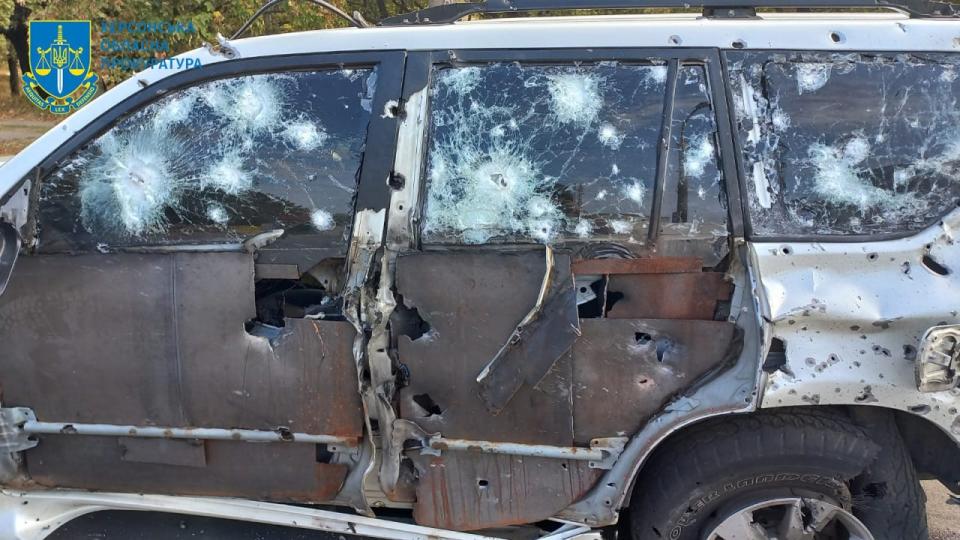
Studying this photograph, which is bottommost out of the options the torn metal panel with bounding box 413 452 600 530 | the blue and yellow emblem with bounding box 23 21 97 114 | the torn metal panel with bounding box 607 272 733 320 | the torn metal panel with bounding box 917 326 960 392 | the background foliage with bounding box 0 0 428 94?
the torn metal panel with bounding box 413 452 600 530

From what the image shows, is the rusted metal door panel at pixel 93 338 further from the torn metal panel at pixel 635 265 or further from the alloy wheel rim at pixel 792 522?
the alloy wheel rim at pixel 792 522

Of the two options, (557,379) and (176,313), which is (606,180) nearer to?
(557,379)

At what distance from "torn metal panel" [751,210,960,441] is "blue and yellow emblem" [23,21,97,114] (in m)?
6.22

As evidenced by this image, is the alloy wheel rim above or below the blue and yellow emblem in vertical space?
below

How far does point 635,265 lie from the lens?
227 centimetres

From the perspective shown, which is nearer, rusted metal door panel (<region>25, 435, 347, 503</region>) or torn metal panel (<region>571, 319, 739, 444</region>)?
torn metal panel (<region>571, 319, 739, 444</region>)

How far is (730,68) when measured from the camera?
2.32 metres

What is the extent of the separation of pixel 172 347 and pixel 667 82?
1.94m

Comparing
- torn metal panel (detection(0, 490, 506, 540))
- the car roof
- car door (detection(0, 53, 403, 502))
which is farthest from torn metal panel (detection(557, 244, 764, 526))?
car door (detection(0, 53, 403, 502))

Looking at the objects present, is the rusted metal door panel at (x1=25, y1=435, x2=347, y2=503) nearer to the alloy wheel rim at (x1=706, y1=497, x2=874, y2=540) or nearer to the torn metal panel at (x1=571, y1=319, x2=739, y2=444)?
the torn metal panel at (x1=571, y1=319, x2=739, y2=444)

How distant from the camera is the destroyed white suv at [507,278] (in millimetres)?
2248

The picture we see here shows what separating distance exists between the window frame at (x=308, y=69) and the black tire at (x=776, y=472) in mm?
1395

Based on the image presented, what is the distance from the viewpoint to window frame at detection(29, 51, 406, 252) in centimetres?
238

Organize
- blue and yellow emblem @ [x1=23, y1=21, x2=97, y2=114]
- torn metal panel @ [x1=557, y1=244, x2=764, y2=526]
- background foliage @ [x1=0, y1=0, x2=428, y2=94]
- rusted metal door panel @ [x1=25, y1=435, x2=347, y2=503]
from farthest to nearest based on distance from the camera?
background foliage @ [x1=0, y1=0, x2=428, y2=94]
blue and yellow emblem @ [x1=23, y1=21, x2=97, y2=114]
rusted metal door panel @ [x1=25, y1=435, x2=347, y2=503]
torn metal panel @ [x1=557, y1=244, x2=764, y2=526]
